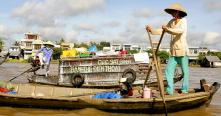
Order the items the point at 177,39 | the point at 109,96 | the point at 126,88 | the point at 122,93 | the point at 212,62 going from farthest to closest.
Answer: the point at 212,62 < the point at 122,93 < the point at 126,88 < the point at 109,96 < the point at 177,39

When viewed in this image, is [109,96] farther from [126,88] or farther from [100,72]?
[100,72]

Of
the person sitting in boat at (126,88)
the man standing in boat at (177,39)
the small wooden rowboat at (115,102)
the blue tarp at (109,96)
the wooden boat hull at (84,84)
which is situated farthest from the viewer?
the wooden boat hull at (84,84)

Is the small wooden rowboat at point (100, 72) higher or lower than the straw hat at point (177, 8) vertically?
lower

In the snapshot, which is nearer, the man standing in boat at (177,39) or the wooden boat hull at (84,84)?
the man standing in boat at (177,39)

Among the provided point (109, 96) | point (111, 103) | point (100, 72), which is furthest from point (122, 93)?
point (100, 72)

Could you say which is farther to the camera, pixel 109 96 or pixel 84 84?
pixel 84 84

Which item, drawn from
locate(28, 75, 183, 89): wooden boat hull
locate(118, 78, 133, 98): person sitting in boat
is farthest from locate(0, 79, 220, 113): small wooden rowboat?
locate(28, 75, 183, 89): wooden boat hull

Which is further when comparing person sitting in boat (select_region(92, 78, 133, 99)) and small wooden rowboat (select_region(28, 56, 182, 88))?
small wooden rowboat (select_region(28, 56, 182, 88))

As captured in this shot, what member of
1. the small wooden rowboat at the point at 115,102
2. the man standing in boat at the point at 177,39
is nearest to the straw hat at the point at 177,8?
the man standing in boat at the point at 177,39

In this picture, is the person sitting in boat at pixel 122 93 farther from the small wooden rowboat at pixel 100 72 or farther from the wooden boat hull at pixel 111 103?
the small wooden rowboat at pixel 100 72

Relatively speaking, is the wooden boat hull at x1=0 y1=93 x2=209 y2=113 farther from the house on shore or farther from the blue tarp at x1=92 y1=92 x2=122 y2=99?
the house on shore

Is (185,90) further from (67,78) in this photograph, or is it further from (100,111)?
(67,78)

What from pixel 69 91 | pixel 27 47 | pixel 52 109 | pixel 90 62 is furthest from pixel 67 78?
pixel 27 47

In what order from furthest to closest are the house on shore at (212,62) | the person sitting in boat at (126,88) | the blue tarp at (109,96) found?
the house on shore at (212,62), the person sitting in boat at (126,88), the blue tarp at (109,96)
